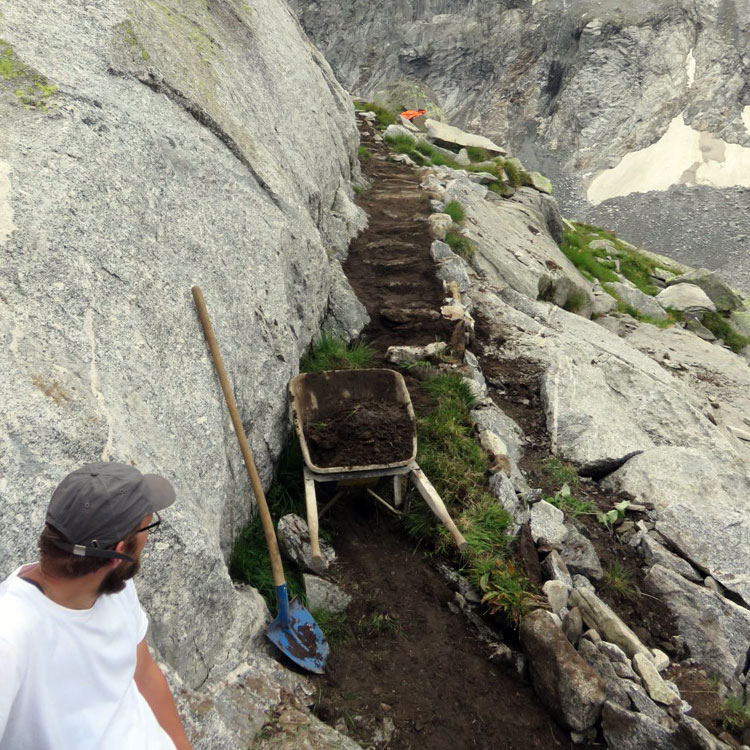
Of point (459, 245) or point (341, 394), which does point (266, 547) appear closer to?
→ point (341, 394)

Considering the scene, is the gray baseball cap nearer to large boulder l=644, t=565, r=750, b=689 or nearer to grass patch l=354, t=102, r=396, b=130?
large boulder l=644, t=565, r=750, b=689

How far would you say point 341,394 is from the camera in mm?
6238

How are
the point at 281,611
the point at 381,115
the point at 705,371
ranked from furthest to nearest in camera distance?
1. the point at 381,115
2. the point at 705,371
3. the point at 281,611

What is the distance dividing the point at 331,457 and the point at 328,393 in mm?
913

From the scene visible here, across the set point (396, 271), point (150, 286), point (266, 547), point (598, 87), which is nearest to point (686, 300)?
point (396, 271)

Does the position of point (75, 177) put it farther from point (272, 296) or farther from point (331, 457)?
point (331, 457)

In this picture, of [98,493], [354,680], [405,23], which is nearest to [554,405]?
[354,680]

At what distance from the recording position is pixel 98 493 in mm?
1981

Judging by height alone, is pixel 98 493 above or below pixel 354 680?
above

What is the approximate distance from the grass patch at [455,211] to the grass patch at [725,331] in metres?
9.69

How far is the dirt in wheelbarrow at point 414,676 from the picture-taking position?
155 inches

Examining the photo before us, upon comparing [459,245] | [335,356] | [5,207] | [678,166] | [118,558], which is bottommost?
[335,356]

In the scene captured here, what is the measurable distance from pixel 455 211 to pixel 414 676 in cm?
1043

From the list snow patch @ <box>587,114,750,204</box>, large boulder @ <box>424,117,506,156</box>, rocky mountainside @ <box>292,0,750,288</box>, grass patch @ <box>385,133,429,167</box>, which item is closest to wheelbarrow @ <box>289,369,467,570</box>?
grass patch @ <box>385,133,429,167</box>
